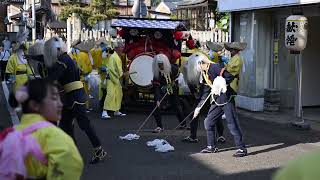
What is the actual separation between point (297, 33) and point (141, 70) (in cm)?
395

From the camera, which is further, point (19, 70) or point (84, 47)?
point (84, 47)

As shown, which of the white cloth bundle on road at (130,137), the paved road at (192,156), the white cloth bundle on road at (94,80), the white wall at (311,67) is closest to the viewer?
the paved road at (192,156)

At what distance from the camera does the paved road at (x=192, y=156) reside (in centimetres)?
730

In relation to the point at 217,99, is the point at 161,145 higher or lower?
lower

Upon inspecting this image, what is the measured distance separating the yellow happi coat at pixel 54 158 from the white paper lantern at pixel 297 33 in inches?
369

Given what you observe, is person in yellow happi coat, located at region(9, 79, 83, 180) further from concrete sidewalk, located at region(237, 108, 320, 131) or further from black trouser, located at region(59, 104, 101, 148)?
concrete sidewalk, located at region(237, 108, 320, 131)

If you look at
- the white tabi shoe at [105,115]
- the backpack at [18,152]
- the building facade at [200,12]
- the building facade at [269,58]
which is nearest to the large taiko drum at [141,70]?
the white tabi shoe at [105,115]

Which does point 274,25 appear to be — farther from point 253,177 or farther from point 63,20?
point 63,20

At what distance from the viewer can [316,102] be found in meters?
15.0

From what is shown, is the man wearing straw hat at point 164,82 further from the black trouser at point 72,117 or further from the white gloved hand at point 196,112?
the black trouser at point 72,117

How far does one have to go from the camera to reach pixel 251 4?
1394cm

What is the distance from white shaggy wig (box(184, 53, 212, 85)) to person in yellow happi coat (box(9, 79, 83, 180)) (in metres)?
5.57

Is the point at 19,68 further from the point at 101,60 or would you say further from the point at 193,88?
the point at 193,88

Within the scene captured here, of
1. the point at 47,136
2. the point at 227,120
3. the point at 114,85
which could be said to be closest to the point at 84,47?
the point at 114,85
